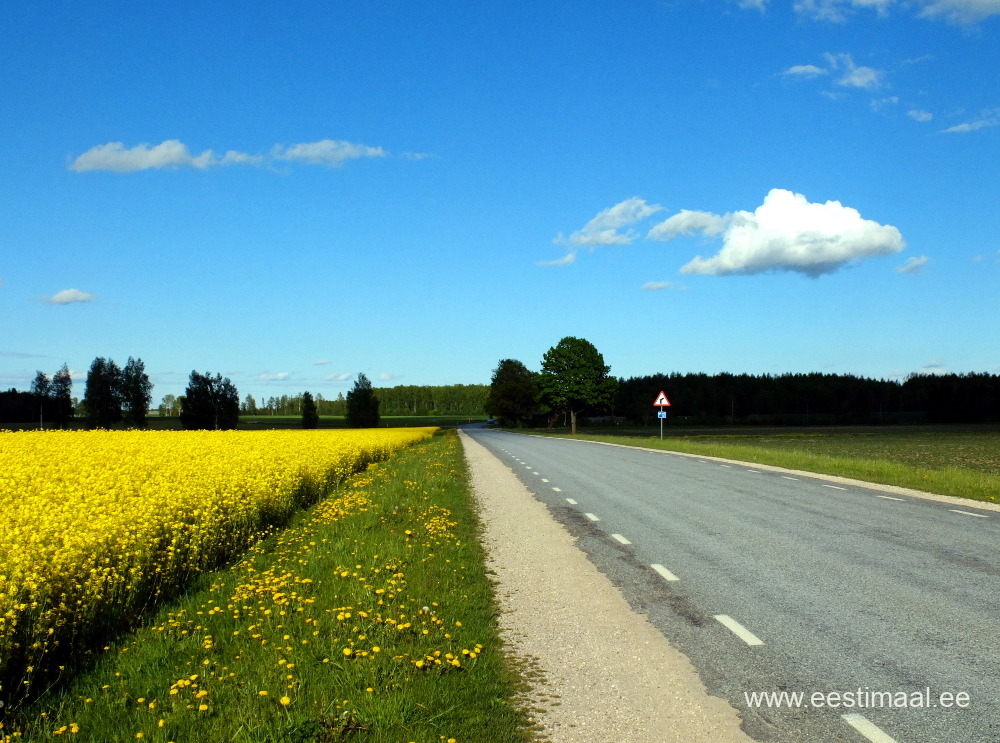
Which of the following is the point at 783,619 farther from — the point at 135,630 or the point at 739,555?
the point at 135,630

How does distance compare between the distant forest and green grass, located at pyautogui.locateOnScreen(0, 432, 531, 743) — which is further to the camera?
the distant forest

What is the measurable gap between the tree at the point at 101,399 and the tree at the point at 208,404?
1115cm

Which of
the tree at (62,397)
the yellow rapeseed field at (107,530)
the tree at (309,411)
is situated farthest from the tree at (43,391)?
the yellow rapeseed field at (107,530)

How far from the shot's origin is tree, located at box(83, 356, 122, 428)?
4579 inches

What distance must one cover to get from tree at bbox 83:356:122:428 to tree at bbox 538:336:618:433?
234 ft

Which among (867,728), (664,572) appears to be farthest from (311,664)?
(664,572)

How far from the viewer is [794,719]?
4.46 m

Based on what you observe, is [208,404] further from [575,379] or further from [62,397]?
[575,379]

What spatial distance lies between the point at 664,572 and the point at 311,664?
455 cm

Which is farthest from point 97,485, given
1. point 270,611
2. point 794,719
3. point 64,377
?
point 64,377

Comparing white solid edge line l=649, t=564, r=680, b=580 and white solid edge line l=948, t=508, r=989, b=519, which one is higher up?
white solid edge line l=948, t=508, r=989, b=519

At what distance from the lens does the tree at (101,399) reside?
382 ft

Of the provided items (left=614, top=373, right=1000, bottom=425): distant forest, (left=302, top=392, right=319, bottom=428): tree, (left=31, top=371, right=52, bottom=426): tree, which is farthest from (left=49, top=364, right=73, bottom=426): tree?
(left=614, top=373, right=1000, bottom=425): distant forest

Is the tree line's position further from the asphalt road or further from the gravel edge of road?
the gravel edge of road
